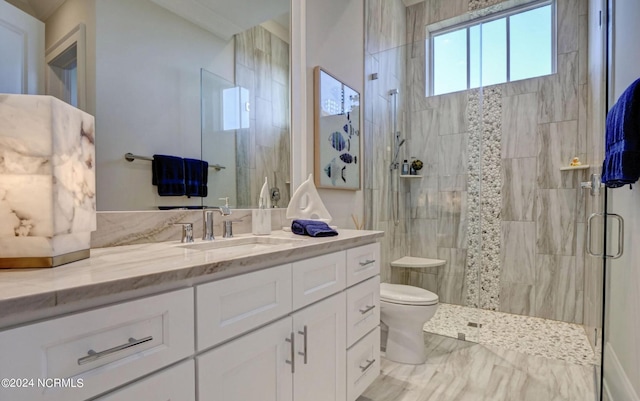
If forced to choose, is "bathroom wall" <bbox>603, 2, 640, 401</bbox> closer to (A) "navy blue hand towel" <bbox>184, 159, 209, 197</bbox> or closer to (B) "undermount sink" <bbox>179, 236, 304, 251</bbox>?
(B) "undermount sink" <bbox>179, 236, 304, 251</bbox>

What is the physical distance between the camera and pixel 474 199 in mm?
3061

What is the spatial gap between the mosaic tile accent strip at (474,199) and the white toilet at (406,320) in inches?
40.8

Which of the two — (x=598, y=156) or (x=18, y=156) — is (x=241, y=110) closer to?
(x=18, y=156)

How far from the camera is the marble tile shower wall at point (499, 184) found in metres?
2.85

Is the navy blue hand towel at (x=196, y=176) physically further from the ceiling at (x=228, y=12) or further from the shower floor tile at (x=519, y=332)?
the shower floor tile at (x=519, y=332)

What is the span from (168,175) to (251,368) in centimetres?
84

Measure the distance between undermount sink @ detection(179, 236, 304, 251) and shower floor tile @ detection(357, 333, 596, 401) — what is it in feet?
3.36

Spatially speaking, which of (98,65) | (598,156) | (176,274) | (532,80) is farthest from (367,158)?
(176,274)

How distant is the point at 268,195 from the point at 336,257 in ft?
2.04

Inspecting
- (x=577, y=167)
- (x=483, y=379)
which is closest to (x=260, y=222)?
(x=483, y=379)

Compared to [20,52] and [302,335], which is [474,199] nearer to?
[302,335]

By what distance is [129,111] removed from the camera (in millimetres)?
1226

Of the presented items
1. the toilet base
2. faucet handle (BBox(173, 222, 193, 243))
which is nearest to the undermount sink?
faucet handle (BBox(173, 222, 193, 243))

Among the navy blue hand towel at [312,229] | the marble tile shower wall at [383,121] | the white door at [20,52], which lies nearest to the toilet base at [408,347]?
the marble tile shower wall at [383,121]
